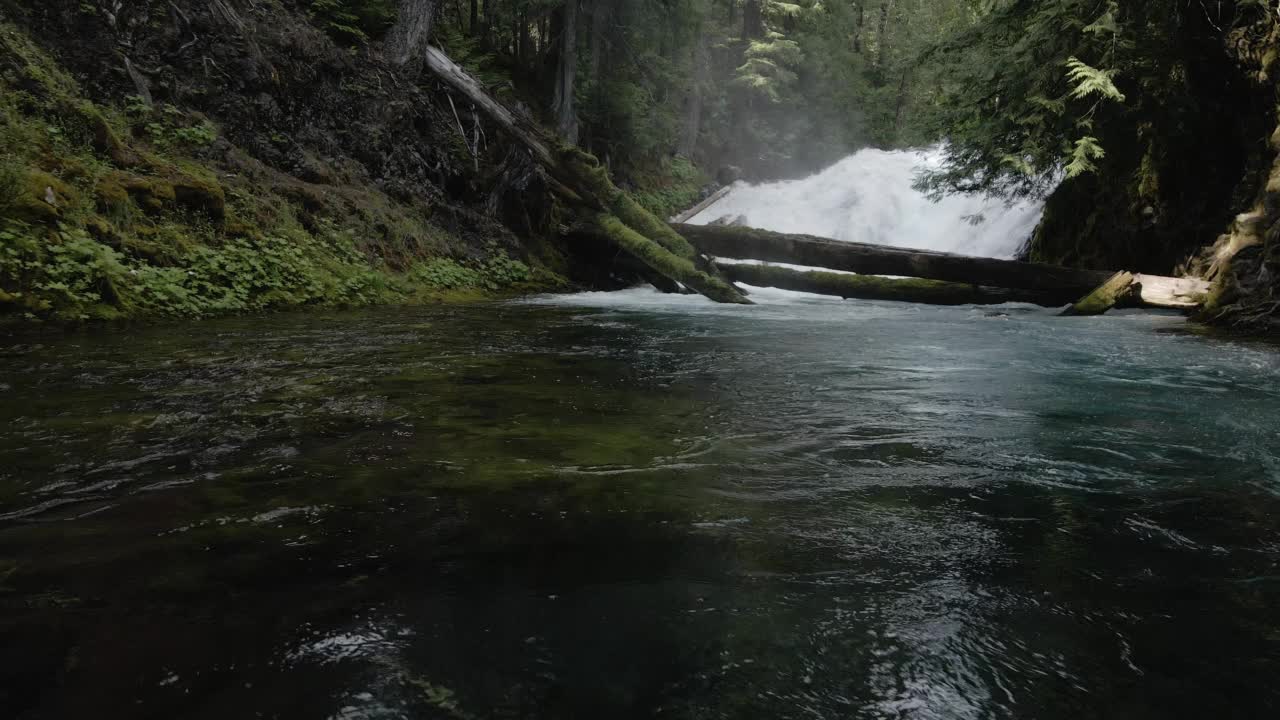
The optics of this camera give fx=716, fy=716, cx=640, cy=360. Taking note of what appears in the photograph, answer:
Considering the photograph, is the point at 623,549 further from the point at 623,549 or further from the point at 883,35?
the point at 883,35

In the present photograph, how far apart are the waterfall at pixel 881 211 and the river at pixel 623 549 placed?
14.0m

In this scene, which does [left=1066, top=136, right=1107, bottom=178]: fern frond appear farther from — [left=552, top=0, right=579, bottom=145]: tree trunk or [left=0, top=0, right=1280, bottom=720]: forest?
[left=552, top=0, right=579, bottom=145]: tree trunk

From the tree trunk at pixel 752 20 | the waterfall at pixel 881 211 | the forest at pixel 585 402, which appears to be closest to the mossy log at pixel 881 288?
the forest at pixel 585 402

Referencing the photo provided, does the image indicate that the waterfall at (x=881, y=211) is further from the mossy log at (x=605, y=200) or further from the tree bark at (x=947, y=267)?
the mossy log at (x=605, y=200)

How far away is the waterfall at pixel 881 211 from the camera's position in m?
18.8

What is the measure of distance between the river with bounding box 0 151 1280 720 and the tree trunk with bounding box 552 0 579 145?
46.9ft

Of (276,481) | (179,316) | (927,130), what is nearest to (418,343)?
(179,316)

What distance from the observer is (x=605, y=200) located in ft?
43.6

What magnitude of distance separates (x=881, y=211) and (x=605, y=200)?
47.1 feet

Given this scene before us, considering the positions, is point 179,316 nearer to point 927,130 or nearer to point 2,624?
point 2,624

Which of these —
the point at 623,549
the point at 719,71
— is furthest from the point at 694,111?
the point at 623,549

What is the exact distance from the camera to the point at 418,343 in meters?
6.41

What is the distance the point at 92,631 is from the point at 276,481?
1.07 m

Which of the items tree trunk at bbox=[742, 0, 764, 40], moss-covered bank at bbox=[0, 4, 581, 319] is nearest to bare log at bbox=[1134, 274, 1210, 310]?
moss-covered bank at bbox=[0, 4, 581, 319]
